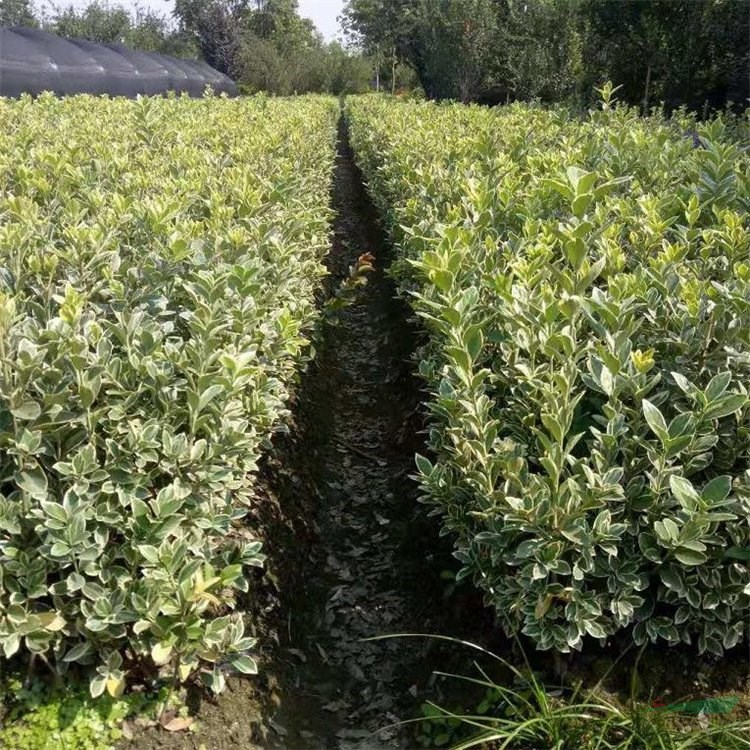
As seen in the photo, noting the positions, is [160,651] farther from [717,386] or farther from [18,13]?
[18,13]

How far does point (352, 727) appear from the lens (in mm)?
2684

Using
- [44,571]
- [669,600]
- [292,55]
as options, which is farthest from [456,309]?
[292,55]

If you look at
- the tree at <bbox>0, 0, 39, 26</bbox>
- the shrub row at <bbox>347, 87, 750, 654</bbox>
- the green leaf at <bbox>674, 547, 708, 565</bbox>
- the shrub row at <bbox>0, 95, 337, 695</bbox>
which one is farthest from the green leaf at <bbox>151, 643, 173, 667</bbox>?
the tree at <bbox>0, 0, 39, 26</bbox>

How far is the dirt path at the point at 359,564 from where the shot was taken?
8.99 feet

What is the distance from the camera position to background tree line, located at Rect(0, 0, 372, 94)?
38875mm

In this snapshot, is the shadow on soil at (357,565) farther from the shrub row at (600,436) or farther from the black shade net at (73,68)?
the black shade net at (73,68)

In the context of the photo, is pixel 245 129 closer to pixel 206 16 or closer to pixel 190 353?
pixel 190 353

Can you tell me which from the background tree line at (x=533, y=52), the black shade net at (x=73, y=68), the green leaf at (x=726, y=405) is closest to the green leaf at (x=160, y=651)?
the green leaf at (x=726, y=405)

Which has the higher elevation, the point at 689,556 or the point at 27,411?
the point at 27,411

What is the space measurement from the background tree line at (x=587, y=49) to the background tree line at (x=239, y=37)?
36.2ft

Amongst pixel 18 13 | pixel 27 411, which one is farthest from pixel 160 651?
pixel 18 13

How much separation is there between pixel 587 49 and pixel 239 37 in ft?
87.9

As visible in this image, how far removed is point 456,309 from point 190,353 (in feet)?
2.89

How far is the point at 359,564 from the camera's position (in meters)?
3.67
